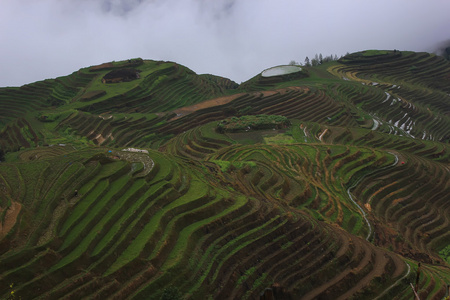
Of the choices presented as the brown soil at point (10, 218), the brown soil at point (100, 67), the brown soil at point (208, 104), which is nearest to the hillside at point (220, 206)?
the brown soil at point (10, 218)

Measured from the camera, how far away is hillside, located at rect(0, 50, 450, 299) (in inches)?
603

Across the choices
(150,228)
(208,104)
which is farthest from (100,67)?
(150,228)

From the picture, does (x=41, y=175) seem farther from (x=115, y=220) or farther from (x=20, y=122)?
(x=20, y=122)

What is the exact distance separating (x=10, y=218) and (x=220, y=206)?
31.3ft

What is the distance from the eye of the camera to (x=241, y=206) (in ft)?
65.0

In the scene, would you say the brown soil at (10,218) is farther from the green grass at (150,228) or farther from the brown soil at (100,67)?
the brown soil at (100,67)

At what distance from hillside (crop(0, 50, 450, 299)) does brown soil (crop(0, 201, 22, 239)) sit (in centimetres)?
8

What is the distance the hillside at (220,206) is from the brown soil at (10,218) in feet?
0.26

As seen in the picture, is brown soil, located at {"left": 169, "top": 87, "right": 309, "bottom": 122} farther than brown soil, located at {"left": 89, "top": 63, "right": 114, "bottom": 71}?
No

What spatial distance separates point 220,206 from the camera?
783 inches

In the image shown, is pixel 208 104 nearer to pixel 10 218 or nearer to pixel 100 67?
pixel 100 67

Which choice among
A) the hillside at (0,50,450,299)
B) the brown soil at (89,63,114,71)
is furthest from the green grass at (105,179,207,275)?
the brown soil at (89,63,114,71)

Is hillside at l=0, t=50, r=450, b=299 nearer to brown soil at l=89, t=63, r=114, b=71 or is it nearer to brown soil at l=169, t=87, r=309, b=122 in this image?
brown soil at l=169, t=87, r=309, b=122

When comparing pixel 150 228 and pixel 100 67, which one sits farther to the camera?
pixel 100 67
